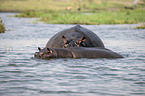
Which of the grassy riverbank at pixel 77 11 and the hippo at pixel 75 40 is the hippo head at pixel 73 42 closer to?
the hippo at pixel 75 40

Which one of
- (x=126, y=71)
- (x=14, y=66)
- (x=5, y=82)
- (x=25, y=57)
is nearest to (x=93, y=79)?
(x=126, y=71)

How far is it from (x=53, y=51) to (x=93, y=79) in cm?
256

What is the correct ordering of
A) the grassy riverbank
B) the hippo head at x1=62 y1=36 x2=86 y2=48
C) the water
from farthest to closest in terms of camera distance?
the grassy riverbank, the hippo head at x1=62 y1=36 x2=86 y2=48, the water

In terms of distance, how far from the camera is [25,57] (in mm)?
11461

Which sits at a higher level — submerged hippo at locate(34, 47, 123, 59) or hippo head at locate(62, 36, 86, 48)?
hippo head at locate(62, 36, 86, 48)

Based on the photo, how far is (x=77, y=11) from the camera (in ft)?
156

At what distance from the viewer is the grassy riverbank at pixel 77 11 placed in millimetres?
29625

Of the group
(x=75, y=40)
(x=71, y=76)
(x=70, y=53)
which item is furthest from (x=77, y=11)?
(x=71, y=76)

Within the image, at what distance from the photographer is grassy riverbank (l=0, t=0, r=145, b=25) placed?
29625 mm

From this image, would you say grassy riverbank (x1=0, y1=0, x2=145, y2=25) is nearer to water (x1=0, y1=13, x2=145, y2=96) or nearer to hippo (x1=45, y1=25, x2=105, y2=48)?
hippo (x1=45, y1=25, x2=105, y2=48)

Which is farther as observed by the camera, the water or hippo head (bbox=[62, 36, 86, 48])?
hippo head (bbox=[62, 36, 86, 48])

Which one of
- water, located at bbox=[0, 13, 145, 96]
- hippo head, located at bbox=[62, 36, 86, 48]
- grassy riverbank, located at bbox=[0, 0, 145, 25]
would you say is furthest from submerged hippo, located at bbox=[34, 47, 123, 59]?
grassy riverbank, located at bbox=[0, 0, 145, 25]

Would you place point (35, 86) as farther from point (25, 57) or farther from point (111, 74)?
point (25, 57)

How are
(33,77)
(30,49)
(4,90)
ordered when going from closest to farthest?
(4,90) → (33,77) → (30,49)
